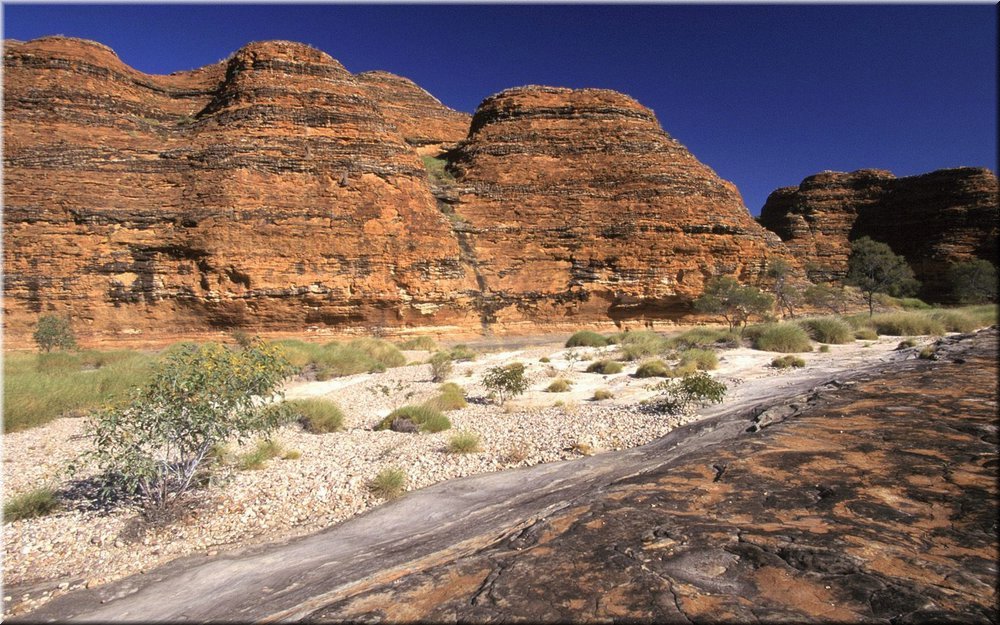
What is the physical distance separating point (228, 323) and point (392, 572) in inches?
859

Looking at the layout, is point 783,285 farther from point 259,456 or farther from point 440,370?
point 259,456

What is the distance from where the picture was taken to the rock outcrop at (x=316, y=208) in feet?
67.2

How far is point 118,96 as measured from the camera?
23.1 metres

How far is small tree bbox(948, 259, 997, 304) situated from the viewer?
1474 inches

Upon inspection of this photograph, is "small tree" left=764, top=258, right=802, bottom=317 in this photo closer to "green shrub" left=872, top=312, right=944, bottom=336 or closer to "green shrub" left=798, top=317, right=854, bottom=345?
"green shrub" left=872, top=312, right=944, bottom=336

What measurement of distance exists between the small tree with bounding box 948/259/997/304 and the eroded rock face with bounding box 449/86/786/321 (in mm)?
23142

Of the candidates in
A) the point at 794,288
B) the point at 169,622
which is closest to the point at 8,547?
the point at 169,622

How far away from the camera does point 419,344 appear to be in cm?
2223

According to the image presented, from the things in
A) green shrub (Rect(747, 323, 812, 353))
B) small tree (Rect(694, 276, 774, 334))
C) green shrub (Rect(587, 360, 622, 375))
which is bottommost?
green shrub (Rect(587, 360, 622, 375))

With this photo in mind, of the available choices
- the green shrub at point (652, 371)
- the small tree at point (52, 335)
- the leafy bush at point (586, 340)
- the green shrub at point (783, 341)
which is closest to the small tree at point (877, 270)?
the green shrub at point (783, 341)

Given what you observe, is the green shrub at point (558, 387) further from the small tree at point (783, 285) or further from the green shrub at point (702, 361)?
the small tree at point (783, 285)

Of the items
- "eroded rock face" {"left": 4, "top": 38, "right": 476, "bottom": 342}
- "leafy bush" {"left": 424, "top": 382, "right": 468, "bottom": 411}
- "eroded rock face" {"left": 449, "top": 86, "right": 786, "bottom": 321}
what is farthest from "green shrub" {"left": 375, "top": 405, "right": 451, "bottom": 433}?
"eroded rock face" {"left": 449, "top": 86, "right": 786, "bottom": 321}

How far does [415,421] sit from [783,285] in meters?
28.4

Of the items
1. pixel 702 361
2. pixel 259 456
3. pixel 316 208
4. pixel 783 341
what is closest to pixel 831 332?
pixel 783 341
